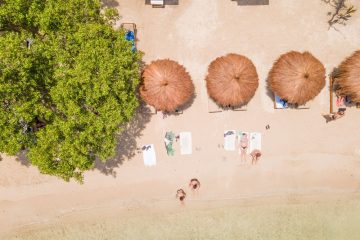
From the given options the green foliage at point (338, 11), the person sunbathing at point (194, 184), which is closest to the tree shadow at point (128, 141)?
the person sunbathing at point (194, 184)

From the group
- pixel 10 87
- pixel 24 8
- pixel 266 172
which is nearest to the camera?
pixel 10 87

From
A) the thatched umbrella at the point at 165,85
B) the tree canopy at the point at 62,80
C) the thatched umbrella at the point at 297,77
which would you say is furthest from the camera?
the thatched umbrella at the point at 297,77

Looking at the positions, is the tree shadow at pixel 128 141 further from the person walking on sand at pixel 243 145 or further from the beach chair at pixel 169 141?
the person walking on sand at pixel 243 145

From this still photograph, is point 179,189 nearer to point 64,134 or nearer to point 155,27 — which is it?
point 64,134

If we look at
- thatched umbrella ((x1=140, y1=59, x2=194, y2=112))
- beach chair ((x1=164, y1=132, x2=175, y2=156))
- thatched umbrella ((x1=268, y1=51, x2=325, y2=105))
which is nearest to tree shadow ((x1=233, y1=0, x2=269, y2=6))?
thatched umbrella ((x1=268, y1=51, x2=325, y2=105))

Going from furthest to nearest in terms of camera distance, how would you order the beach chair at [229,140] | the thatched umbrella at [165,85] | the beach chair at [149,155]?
the beach chair at [229,140] < the beach chair at [149,155] < the thatched umbrella at [165,85]

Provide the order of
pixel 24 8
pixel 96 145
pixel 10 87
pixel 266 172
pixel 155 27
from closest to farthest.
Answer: pixel 10 87 → pixel 24 8 → pixel 96 145 → pixel 155 27 → pixel 266 172

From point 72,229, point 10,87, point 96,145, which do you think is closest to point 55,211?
point 72,229
